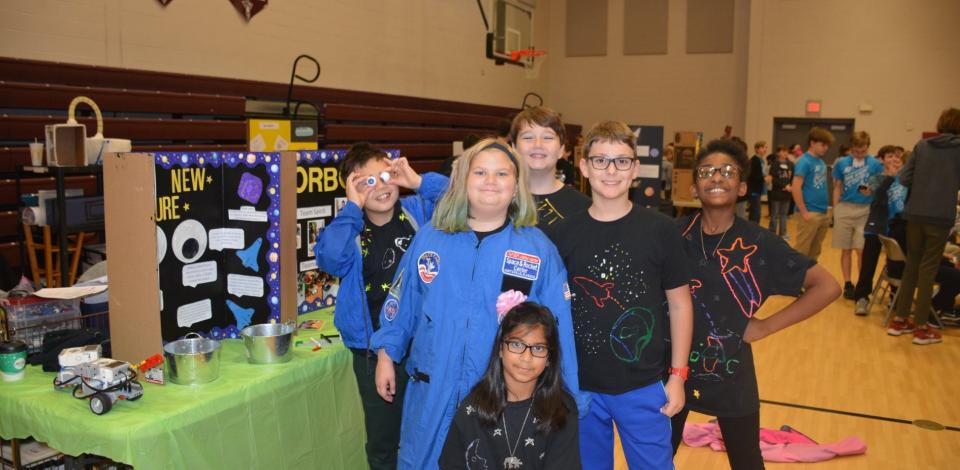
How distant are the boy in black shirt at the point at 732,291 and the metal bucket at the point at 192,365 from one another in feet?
5.17

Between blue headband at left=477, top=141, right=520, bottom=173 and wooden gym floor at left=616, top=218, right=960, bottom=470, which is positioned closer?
blue headband at left=477, top=141, right=520, bottom=173

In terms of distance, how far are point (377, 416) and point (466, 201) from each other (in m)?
0.95

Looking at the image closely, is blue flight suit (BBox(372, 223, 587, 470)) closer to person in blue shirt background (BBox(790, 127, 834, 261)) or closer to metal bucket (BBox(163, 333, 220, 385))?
metal bucket (BBox(163, 333, 220, 385))

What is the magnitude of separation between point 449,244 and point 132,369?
105cm

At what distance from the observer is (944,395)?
4766mm

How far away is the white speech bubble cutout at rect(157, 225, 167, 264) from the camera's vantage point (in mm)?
2484

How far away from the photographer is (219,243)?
2742 mm

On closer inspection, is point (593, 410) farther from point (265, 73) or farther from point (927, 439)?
point (265, 73)

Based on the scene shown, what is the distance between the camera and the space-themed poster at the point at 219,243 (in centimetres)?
255

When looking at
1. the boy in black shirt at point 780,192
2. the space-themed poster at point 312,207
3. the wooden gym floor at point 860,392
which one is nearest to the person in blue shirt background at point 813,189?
the wooden gym floor at point 860,392

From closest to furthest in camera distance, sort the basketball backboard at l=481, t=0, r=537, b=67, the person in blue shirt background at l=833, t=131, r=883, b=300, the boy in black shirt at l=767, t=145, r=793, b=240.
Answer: the person in blue shirt background at l=833, t=131, r=883, b=300, the boy in black shirt at l=767, t=145, r=793, b=240, the basketball backboard at l=481, t=0, r=537, b=67

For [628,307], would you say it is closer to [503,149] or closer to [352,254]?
[503,149]

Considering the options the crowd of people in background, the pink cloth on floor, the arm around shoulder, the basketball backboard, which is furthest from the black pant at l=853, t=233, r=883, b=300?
the basketball backboard

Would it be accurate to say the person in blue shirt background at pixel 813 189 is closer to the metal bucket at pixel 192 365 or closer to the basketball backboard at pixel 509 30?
the metal bucket at pixel 192 365
